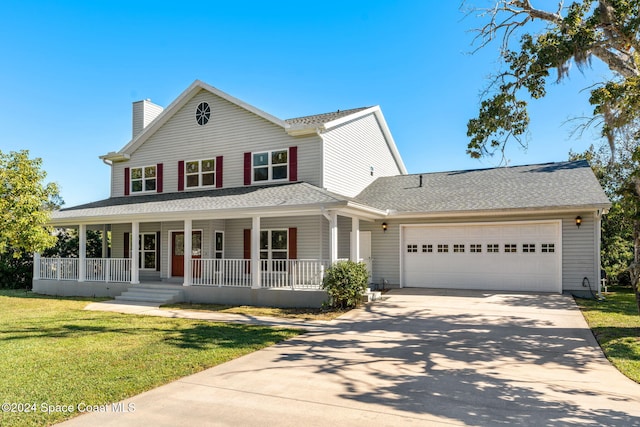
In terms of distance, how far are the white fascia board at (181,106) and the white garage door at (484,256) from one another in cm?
A: 707

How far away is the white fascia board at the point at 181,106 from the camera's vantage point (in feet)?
52.1

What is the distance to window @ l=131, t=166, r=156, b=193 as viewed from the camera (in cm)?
1839

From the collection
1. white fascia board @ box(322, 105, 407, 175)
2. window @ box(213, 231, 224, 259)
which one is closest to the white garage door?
white fascia board @ box(322, 105, 407, 175)

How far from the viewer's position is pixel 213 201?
14633mm

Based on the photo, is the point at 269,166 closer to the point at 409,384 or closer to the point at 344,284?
the point at 344,284

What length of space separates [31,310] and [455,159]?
2684cm

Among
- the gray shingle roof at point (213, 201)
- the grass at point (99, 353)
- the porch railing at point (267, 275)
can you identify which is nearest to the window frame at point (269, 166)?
the gray shingle roof at point (213, 201)

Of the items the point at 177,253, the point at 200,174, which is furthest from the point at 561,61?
the point at 177,253

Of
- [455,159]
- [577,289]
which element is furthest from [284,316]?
[455,159]

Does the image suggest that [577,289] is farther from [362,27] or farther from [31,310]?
[31,310]

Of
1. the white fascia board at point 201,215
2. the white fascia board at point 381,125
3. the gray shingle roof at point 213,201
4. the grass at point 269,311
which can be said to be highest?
the white fascia board at point 381,125

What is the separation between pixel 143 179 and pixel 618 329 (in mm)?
17917

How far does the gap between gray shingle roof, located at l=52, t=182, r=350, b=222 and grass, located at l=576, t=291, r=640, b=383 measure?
6.74 meters

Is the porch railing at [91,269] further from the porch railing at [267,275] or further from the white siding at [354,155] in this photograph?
the white siding at [354,155]
